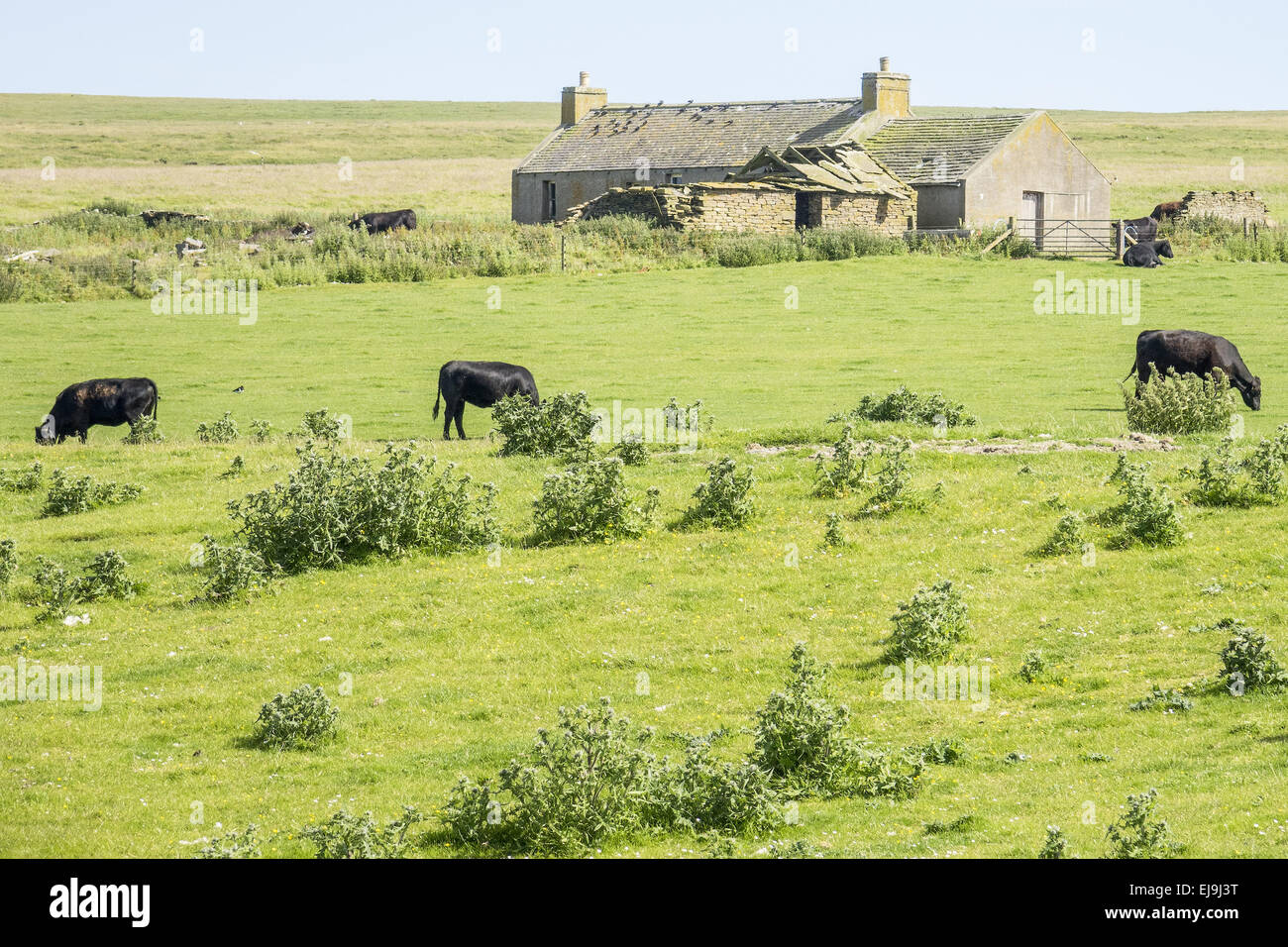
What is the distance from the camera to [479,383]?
75.3 ft

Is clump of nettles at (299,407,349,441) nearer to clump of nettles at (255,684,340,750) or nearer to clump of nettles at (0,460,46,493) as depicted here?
clump of nettles at (0,460,46,493)

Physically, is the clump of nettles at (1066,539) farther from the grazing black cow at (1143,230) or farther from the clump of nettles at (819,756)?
the grazing black cow at (1143,230)

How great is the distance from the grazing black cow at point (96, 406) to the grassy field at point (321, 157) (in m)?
39.8

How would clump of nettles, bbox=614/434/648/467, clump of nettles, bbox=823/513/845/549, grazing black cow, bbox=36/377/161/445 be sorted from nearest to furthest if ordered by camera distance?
clump of nettles, bbox=823/513/845/549 → clump of nettles, bbox=614/434/648/467 → grazing black cow, bbox=36/377/161/445

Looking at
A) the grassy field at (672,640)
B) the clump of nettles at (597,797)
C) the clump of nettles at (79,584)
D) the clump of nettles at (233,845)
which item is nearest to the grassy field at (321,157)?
the grassy field at (672,640)

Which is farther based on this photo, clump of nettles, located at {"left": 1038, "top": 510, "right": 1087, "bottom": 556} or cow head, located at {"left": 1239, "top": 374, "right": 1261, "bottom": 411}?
cow head, located at {"left": 1239, "top": 374, "right": 1261, "bottom": 411}

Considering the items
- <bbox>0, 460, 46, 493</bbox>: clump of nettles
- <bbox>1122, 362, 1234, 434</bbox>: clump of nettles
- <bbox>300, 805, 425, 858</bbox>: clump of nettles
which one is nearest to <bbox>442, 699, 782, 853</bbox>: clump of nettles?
<bbox>300, 805, 425, 858</bbox>: clump of nettles

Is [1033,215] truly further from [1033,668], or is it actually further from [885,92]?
[1033,668]

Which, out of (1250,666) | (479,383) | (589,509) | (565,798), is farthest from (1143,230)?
(565,798)

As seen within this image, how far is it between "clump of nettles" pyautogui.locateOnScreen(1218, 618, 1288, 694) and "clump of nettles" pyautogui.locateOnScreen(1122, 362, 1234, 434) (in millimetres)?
9206

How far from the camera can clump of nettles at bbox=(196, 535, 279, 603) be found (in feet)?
47.0

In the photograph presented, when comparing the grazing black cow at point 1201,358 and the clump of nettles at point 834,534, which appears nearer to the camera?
the clump of nettles at point 834,534

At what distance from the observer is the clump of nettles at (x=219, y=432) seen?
70.0 feet
